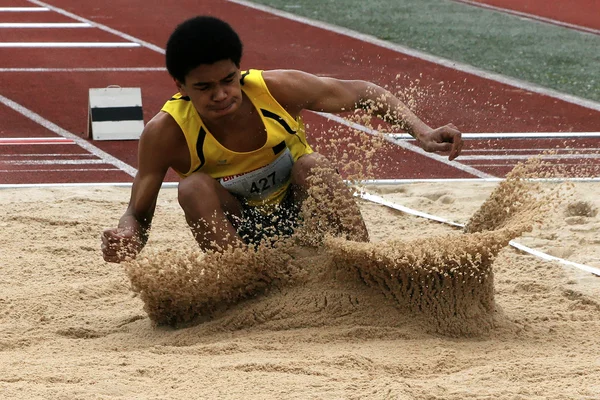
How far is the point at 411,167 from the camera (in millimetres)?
5961

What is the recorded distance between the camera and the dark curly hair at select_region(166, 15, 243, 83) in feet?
10.8

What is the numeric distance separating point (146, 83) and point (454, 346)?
17.1 ft

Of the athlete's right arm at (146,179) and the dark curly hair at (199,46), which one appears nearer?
the dark curly hair at (199,46)

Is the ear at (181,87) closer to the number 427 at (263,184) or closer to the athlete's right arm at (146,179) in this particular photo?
the athlete's right arm at (146,179)

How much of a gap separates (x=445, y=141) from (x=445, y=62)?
18.0ft

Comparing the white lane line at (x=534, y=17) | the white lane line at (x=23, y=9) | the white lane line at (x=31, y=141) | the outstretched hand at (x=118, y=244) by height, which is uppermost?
the white lane line at (x=534, y=17)

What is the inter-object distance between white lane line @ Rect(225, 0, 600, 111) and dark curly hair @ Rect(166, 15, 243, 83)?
4426 millimetres

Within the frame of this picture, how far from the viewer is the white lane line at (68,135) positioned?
6.04 metres

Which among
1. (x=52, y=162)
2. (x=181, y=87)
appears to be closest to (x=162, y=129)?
(x=181, y=87)

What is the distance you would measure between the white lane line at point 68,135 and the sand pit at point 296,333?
1324mm

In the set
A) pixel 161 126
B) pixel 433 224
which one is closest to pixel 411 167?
pixel 433 224

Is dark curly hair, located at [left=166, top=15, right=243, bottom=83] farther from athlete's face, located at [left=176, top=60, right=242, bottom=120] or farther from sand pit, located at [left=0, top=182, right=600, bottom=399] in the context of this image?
sand pit, located at [left=0, top=182, right=600, bottom=399]

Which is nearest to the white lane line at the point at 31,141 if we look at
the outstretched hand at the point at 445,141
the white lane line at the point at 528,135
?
the white lane line at the point at 528,135

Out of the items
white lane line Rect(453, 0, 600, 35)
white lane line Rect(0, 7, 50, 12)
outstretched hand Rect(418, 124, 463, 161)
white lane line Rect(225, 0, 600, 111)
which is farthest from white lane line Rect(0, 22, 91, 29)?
outstretched hand Rect(418, 124, 463, 161)
